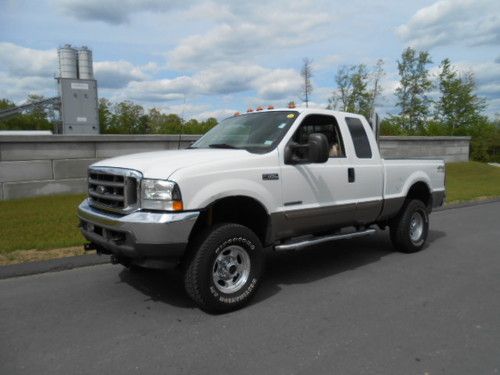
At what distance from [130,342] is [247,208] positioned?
1.79 meters

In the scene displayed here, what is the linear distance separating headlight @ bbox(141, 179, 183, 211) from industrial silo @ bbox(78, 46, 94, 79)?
1797 cm

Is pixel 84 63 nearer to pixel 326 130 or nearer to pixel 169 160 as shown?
pixel 326 130

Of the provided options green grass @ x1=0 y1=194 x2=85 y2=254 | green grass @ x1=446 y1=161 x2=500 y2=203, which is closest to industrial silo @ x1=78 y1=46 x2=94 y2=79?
green grass @ x1=0 y1=194 x2=85 y2=254

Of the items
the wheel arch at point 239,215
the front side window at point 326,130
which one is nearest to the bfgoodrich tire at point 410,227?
the front side window at point 326,130

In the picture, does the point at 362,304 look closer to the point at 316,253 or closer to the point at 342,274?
the point at 342,274

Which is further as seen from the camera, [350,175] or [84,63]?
[84,63]

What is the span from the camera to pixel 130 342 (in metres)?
3.76

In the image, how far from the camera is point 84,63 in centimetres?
2005

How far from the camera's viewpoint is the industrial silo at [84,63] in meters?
20.0

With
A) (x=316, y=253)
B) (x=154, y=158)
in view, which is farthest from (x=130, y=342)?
(x=316, y=253)

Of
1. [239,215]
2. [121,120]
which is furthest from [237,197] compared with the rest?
[121,120]

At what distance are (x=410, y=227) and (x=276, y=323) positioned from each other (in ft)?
11.8

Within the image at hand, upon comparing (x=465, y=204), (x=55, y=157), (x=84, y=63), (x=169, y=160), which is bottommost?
(x=465, y=204)

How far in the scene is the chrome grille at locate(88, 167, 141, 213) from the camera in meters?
4.21
